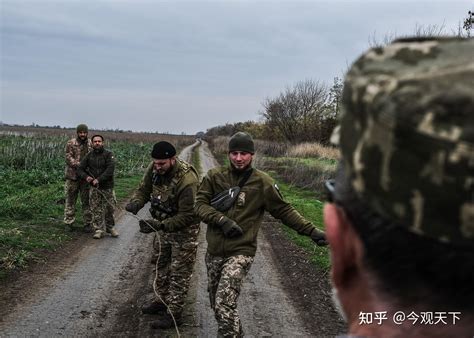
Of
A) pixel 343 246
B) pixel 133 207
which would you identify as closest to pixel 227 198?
pixel 133 207

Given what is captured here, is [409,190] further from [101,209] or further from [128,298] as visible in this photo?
[101,209]

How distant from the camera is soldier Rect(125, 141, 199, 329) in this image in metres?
5.76

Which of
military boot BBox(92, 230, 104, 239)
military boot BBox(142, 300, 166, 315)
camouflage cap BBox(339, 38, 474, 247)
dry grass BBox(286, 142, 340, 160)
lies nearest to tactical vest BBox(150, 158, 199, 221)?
military boot BBox(142, 300, 166, 315)

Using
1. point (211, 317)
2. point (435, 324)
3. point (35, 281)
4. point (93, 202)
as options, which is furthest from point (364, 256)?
point (93, 202)

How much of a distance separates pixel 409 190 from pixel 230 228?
380cm

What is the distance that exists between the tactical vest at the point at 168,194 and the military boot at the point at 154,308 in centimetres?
104

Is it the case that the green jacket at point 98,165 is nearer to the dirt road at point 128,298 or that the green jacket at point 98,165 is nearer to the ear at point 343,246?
the dirt road at point 128,298

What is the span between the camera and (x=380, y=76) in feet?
3.00

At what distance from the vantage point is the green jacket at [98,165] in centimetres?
1034

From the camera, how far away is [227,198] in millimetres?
4871

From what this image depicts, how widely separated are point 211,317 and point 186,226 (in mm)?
1272

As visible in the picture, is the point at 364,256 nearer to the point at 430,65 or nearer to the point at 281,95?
the point at 430,65

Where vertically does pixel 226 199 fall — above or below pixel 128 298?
above

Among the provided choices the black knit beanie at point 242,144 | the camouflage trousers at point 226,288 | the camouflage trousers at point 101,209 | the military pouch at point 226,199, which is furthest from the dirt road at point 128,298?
the black knit beanie at point 242,144
